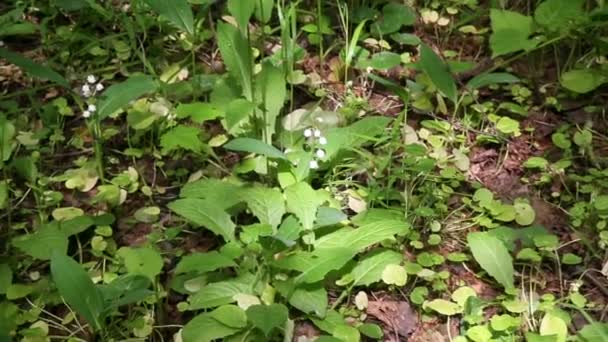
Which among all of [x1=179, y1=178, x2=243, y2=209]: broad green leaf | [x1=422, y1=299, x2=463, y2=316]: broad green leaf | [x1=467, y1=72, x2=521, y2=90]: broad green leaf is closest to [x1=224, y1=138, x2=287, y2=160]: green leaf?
[x1=179, y1=178, x2=243, y2=209]: broad green leaf

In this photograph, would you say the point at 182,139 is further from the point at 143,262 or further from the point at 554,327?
the point at 554,327

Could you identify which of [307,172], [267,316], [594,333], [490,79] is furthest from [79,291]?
[490,79]

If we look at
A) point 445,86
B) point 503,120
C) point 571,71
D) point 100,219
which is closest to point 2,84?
point 100,219

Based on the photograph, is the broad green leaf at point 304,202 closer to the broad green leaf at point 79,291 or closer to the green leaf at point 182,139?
the green leaf at point 182,139

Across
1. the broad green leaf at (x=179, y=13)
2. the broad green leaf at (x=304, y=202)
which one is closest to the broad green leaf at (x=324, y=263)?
the broad green leaf at (x=304, y=202)

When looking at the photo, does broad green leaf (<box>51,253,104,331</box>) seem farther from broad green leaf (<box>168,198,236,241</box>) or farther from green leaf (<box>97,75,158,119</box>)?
green leaf (<box>97,75,158,119</box>)

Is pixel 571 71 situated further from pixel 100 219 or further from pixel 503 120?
pixel 100 219

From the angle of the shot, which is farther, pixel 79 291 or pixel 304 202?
pixel 304 202
